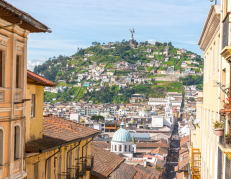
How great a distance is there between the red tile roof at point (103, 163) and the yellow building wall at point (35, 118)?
332 inches

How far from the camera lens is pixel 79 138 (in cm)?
1458

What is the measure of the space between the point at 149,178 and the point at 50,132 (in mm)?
39112

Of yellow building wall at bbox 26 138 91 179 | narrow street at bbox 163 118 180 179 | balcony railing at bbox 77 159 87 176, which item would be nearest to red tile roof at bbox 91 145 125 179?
balcony railing at bbox 77 159 87 176

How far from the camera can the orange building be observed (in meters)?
8.11

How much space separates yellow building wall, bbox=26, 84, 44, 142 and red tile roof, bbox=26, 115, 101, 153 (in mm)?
199

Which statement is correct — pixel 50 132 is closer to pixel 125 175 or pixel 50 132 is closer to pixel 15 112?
pixel 15 112

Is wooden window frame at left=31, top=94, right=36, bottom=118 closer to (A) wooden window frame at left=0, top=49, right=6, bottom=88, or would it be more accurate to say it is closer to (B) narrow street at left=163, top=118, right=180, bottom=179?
(A) wooden window frame at left=0, top=49, right=6, bottom=88

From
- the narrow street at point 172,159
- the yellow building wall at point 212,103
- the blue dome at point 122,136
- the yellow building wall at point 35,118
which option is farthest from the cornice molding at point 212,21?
the blue dome at point 122,136

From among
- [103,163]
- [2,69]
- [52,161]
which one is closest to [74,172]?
[52,161]

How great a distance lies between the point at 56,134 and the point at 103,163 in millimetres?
9450

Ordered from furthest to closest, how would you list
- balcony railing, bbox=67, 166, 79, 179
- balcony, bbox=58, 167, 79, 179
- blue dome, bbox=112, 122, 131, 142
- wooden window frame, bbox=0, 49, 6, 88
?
blue dome, bbox=112, 122, 131, 142, balcony railing, bbox=67, 166, 79, 179, balcony, bbox=58, 167, 79, 179, wooden window frame, bbox=0, 49, 6, 88

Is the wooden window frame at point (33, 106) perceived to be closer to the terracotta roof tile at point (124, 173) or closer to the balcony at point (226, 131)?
the balcony at point (226, 131)

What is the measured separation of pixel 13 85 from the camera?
333 inches

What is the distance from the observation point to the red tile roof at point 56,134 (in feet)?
34.0
